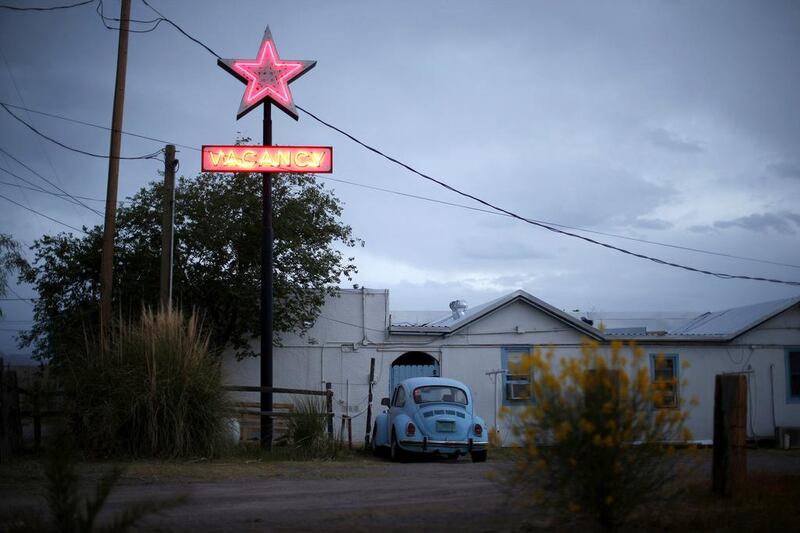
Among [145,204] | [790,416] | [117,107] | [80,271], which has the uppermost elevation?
[117,107]

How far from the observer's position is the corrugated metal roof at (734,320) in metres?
25.5

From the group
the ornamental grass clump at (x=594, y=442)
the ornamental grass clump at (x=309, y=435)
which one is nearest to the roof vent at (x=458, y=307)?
the ornamental grass clump at (x=309, y=435)

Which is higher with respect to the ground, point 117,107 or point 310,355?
point 117,107

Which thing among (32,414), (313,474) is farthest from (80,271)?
(313,474)

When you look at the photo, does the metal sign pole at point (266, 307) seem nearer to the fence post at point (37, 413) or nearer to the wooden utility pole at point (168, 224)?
the wooden utility pole at point (168, 224)

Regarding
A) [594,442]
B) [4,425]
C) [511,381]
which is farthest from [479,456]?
[594,442]

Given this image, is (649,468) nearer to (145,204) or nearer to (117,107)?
(117,107)

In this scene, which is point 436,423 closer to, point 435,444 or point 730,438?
point 435,444

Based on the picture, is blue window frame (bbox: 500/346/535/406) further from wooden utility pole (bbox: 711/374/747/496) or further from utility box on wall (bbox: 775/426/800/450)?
wooden utility pole (bbox: 711/374/747/496)

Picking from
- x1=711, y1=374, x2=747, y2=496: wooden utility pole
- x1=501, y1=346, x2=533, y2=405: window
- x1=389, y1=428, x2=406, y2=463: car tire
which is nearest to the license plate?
x1=389, y1=428, x2=406, y2=463: car tire

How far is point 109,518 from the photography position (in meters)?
7.54

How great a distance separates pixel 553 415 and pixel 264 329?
1193 centimetres

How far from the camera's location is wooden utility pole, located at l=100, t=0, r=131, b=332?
16.5 metres

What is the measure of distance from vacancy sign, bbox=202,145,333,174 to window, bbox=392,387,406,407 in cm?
547
